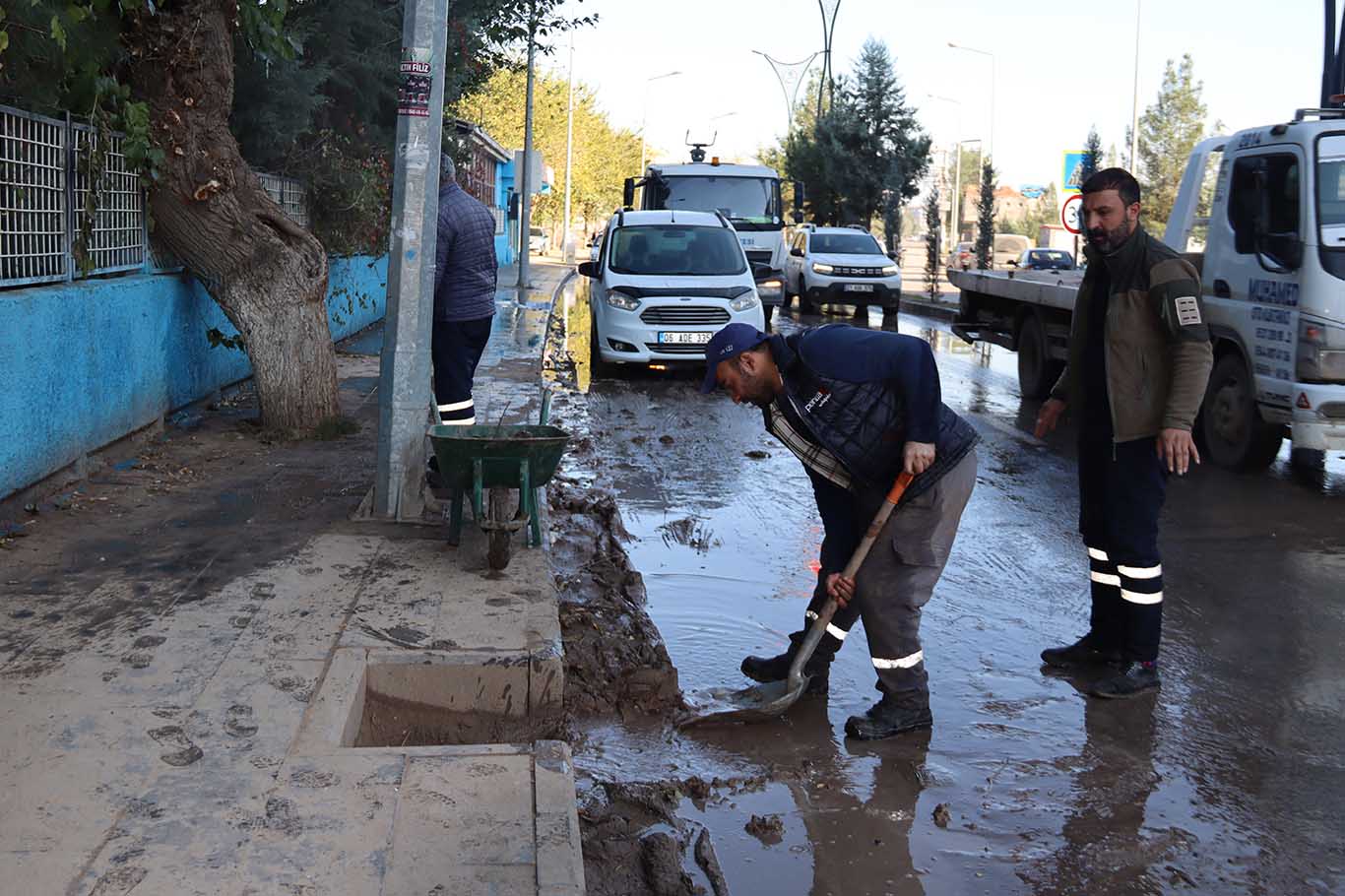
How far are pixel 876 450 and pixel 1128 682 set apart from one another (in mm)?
1537

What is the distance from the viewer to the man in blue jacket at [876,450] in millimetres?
4570

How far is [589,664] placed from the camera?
5402mm

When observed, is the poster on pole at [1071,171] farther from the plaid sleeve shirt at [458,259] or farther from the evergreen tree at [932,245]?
the plaid sleeve shirt at [458,259]

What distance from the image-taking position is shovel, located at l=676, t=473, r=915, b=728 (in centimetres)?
482

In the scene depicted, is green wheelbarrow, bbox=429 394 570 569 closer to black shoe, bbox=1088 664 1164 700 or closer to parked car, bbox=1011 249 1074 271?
black shoe, bbox=1088 664 1164 700

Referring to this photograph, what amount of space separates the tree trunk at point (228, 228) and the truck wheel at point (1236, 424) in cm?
653

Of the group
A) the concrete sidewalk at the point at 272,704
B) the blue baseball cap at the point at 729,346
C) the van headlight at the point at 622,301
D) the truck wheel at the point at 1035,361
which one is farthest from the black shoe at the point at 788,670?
the van headlight at the point at 622,301


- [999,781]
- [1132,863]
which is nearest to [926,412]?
[999,781]

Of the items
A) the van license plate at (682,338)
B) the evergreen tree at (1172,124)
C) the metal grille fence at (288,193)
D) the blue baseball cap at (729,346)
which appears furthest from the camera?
the evergreen tree at (1172,124)

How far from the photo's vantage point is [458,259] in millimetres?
7652

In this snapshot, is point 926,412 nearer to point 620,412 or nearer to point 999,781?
point 999,781

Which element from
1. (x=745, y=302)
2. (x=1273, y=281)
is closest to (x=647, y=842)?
(x=1273, y=281)

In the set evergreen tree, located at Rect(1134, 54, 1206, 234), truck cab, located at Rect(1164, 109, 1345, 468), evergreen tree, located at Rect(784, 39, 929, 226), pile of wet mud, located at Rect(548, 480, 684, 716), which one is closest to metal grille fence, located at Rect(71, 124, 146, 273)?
pile of wet mud, located at Rect(548, 480, 684, 716)

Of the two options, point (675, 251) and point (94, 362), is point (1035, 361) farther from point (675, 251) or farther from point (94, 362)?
point (94, 362)
